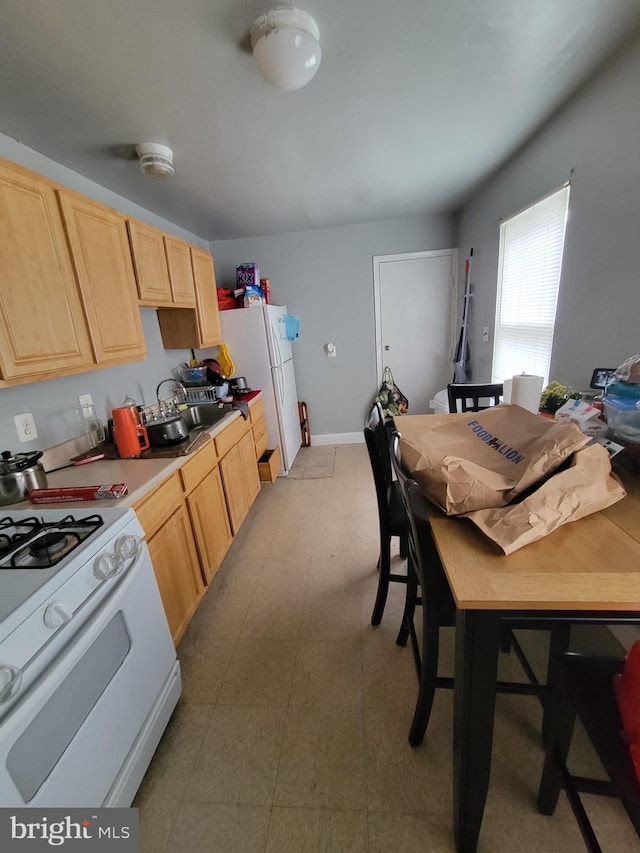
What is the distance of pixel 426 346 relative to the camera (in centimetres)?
381

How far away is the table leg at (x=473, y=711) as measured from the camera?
70cm

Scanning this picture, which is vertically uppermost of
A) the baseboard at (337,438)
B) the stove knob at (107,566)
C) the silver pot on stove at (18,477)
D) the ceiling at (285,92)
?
the ceiling at (285,92)

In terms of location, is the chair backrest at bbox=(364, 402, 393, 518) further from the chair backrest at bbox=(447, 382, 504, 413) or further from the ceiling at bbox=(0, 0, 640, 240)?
the ceiling at bbox=(0, 0, 640, 240)

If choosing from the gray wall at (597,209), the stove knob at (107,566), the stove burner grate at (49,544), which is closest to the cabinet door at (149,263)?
the stove burner grate at (49,544)

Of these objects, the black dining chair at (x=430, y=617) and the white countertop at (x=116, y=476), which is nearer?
the black dining chair at (x=430, y=617)

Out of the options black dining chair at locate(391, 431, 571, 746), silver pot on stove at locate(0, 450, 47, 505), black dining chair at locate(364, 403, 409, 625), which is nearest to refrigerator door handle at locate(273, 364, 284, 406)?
black dining chair at locate(364, 403, 409, 625)

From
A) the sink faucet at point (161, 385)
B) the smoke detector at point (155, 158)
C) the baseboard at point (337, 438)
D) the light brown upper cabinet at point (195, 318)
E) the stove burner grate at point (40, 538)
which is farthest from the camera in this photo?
the baseboard at point (337, 438)

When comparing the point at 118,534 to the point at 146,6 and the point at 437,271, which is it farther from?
the point at 437,271

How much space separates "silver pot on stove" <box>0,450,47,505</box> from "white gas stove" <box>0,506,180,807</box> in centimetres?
14

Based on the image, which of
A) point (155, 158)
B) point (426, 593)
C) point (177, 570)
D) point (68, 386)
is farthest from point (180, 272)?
point (426, 593)

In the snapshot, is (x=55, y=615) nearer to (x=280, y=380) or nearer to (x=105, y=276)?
(x=105, y=276)

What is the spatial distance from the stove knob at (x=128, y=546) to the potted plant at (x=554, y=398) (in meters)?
1.84

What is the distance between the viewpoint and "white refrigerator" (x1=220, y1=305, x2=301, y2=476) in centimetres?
303

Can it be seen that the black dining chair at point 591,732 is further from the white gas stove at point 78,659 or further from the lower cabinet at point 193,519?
the lower cabinet at point 193,519
